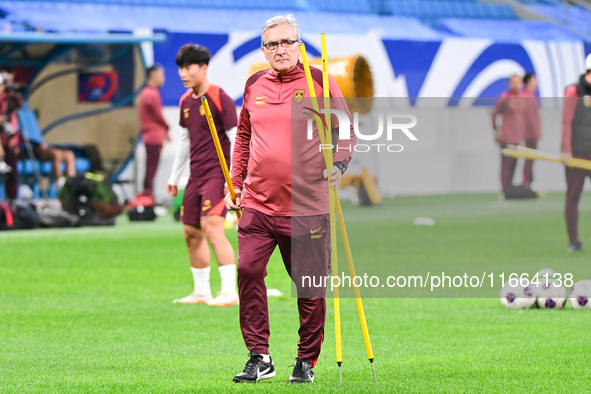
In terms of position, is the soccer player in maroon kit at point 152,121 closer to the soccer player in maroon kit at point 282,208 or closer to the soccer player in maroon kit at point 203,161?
the soccer player in maroon kit at point 203,161

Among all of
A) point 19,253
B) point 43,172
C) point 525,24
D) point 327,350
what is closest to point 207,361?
point 327,350

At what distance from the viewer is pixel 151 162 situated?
66.3 feet

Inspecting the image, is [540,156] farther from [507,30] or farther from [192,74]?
[507,30]

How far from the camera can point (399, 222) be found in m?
18.0

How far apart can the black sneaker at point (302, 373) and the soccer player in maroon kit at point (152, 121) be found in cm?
1391

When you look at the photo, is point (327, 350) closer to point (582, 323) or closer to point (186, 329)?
point (186, 329)

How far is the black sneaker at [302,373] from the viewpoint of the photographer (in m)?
5.98

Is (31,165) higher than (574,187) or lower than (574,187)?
lower

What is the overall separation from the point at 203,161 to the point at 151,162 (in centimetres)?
1104

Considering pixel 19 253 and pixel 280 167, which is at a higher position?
pixel 280 167

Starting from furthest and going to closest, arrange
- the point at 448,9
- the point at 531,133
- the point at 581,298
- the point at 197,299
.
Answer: the point at 448,9
the point at 531,133
the point at 197,299
the point at 581,298

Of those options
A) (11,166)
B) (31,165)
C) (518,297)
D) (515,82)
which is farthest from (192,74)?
(515,82)

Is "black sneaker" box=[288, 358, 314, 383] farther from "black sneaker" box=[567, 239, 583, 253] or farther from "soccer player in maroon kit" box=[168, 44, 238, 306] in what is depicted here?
"black sneaker" box=[567, 239, 583, 253]

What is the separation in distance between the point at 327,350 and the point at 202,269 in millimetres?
2488
